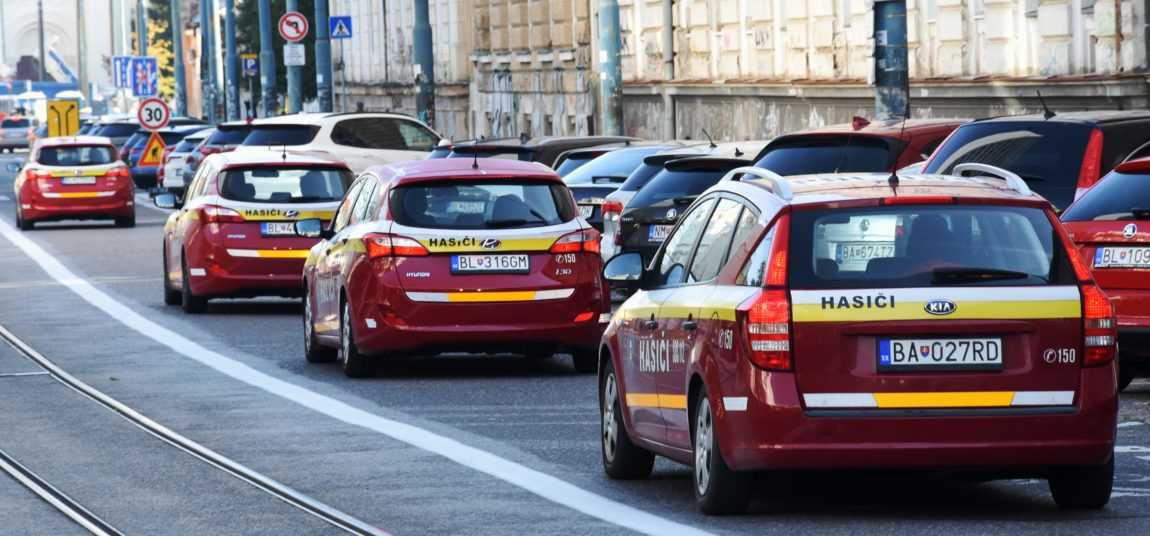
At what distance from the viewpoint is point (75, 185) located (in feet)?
144

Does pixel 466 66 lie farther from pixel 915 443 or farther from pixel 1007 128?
pixel 915 443

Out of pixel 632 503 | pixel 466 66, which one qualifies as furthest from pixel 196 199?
pixel 466 66

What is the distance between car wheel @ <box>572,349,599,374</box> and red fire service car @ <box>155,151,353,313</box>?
258 inches

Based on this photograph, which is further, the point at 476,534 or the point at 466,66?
the point at 466,66

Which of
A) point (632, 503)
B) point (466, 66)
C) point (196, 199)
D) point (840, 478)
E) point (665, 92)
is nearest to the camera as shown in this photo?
point (632, 503)

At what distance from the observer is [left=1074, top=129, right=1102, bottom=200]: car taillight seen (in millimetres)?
16656

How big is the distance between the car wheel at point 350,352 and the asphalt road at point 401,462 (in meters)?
0.11

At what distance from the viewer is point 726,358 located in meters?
9.71

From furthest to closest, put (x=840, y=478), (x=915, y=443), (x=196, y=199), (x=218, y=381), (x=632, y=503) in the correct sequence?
(x=196, y=199) → (x=218, y=381) → (x=840, y=478) → (x=632, y=503) → (x=915, y=443)

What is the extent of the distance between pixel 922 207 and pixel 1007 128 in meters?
7.80

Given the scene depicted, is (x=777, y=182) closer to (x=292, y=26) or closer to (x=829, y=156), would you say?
(x=829, y=156)

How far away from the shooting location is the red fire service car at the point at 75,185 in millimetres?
44000

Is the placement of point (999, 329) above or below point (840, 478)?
above

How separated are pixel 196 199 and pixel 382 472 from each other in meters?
12.7
